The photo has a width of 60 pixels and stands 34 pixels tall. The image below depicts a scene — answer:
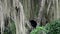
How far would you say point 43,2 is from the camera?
18.2 feet

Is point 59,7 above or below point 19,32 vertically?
above

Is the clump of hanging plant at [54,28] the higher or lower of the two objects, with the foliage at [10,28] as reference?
higher

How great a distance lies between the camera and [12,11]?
4.96 m

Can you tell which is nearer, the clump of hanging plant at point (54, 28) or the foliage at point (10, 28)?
the clump of hanging plant at point (54, 28)

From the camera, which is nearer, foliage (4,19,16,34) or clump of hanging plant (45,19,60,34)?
clump of hanging plant (45,19,60,34)

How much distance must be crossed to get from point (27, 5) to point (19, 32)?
1.41 m

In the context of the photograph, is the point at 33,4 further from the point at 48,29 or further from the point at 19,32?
the point at 48,29

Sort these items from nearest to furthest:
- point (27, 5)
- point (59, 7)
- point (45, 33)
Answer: point (45, 33), point (59, 7), point (27, 5)

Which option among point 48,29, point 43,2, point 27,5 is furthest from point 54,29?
point 27,5

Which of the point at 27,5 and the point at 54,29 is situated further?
the point at 27,5

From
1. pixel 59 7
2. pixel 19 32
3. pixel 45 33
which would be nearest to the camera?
pixel 45 33

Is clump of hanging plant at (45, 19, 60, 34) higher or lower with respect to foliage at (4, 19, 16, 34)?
higher

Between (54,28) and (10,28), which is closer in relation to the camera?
(54,28)

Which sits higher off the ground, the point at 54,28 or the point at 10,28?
the point at 54,28
